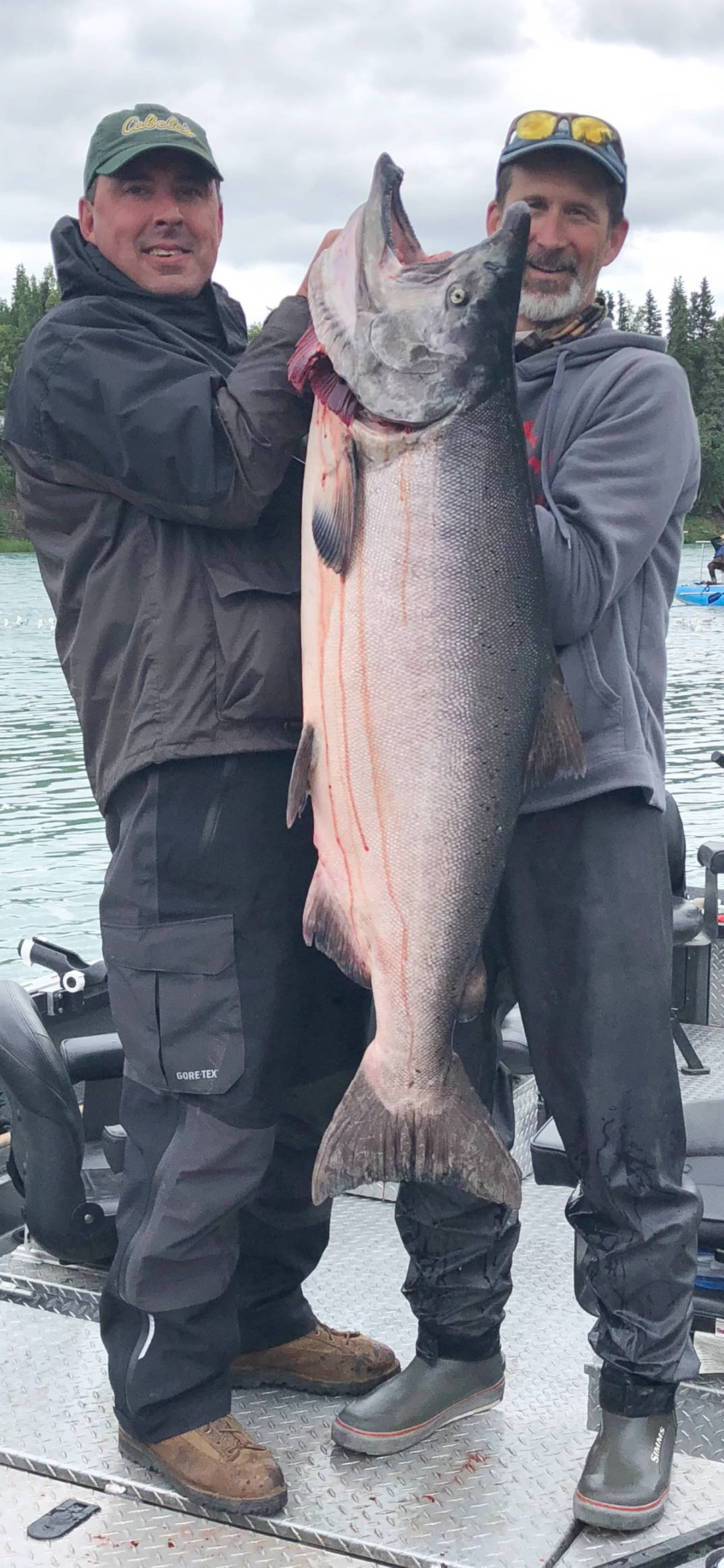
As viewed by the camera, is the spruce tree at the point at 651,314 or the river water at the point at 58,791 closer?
the river water at the point at 58,791

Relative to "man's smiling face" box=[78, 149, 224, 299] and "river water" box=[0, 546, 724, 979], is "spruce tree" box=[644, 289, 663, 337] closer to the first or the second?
"river water" box=[0, 546, 724, 979]

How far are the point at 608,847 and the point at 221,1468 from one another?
4.47 feet

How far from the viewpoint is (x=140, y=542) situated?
2684 millimetres

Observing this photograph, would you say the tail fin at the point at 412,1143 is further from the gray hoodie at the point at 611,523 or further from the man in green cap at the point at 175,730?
the gray hoodie at the point at 611,523

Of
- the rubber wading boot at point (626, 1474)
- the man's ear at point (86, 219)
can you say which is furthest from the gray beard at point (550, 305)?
the rubber wading boot at point (626, 1474)

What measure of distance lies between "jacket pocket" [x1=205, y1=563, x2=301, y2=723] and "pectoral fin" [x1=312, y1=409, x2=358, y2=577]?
0.31 metres

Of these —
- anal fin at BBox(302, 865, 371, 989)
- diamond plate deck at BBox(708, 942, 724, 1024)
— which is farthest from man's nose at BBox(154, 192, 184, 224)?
diamond plate deck at BBox(708, 942, 724, 1024)

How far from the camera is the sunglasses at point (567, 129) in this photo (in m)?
2.74

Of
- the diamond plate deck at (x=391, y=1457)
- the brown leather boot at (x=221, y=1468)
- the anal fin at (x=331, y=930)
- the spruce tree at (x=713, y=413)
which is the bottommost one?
the diamond plate deck at (x=391, y=1457)

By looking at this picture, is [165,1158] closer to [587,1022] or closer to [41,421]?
[587,1022]

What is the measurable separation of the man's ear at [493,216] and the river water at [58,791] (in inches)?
259

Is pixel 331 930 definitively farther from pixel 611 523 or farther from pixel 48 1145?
pixel 48 1145

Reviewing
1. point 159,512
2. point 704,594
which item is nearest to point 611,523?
point 159,512

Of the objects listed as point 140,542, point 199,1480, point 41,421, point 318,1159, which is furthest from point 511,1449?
point 41,421
